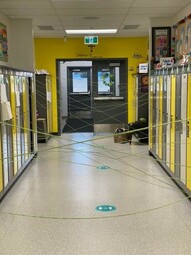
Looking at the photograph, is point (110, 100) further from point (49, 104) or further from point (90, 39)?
point (90, 39)

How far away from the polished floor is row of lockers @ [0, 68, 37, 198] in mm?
295

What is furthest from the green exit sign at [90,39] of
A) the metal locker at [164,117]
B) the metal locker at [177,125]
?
the metal locker at [177,125]

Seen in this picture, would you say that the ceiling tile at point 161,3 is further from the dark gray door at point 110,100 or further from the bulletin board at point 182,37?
the dark gray door at point 110,100

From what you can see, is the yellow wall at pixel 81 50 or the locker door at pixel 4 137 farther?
the yellow wall at pixel 81 50

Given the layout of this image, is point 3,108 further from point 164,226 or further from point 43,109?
point 43,109

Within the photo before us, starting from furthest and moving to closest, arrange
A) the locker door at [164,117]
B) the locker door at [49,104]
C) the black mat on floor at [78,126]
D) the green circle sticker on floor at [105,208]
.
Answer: the black mat on floor at [78,126] → the locker door at [49,104] → the locker door at [164,117] → the green circle sticker on floor at [105,208]

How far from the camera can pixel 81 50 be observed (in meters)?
10.8

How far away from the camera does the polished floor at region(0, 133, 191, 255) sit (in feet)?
11.8

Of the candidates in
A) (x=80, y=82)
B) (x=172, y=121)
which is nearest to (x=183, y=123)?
(x=172, y=121)

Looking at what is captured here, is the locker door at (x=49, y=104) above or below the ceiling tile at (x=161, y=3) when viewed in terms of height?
below

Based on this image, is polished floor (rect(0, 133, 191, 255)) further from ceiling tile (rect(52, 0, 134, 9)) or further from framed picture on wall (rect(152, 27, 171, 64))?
ceiling tile (rect(52, 0, 134, 9))

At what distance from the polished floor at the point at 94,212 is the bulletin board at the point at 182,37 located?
2079mm

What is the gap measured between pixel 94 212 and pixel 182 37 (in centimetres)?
371

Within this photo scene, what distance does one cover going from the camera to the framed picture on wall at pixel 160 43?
744 cm
